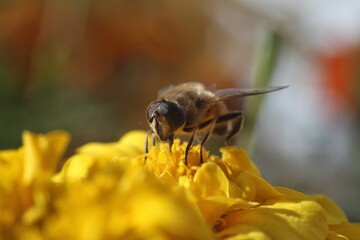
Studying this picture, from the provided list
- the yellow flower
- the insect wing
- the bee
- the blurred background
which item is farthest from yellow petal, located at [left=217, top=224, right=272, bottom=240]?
the blurred background

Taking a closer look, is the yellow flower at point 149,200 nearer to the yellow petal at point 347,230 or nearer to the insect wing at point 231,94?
the yellow petal at point 347,230

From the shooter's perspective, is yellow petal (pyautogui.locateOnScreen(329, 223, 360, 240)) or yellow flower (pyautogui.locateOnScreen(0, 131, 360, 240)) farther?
yellow petal (pyautogui.locateOnScreen(329, 223, 360, 240))

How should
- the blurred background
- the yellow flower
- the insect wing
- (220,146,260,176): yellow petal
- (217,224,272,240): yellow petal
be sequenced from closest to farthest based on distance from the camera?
1. the yellow flower
2. (217,224,272,240): yellow petal
3. (220,146,260,176): yellow petal
4. the insect wing
5. the blurred background

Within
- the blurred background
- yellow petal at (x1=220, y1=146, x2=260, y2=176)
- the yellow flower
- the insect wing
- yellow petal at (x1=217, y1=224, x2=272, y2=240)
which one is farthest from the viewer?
the blurred background

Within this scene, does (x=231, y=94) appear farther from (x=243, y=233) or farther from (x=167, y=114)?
(x=243, y=233)

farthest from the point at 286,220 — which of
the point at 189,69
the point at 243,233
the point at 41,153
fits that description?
the point at 189,69

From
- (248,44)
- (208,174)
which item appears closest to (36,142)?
(208,174)

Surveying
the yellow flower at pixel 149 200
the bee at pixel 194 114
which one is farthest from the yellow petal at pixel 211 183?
the bee at pixel 194 114

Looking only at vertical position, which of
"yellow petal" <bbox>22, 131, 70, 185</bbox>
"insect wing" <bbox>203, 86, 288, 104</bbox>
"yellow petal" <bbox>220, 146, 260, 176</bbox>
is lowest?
"yellow petal" <bbox>220, 146, 260, 176</bbox>

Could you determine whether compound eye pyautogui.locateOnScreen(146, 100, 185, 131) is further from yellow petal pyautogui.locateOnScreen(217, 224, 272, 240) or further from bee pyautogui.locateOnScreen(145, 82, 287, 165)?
yellow petal pyautogui.locateOnScreen(217, 224, 272, 240)
